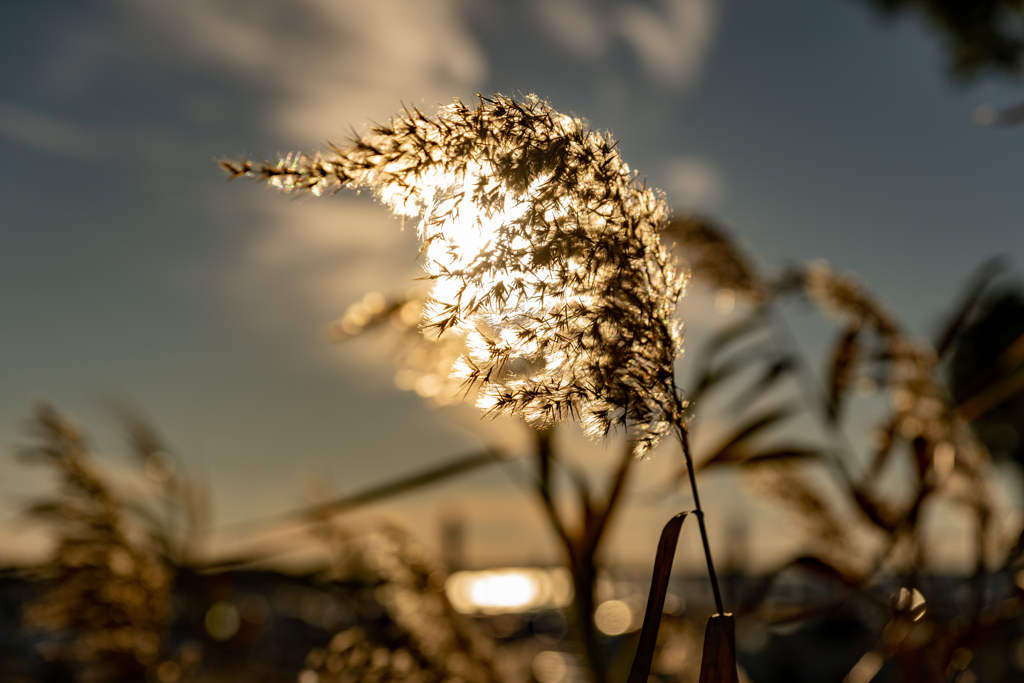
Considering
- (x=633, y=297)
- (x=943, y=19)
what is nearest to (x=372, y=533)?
(x=633, y=297)

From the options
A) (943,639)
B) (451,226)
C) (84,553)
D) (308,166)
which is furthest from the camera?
(84,553)

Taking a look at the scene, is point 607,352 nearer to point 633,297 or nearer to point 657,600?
point 633,297

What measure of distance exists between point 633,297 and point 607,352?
0.24 ft

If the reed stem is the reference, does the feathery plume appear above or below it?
above

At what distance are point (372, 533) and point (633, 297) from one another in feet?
4.04

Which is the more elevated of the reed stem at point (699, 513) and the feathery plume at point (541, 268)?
the feathery plume at point (541, 268)

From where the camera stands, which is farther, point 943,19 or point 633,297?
point 943,19

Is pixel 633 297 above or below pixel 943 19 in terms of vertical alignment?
below

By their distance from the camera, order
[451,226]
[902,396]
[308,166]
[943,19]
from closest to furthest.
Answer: [308,166], [451,226], [902,396], [943,19]

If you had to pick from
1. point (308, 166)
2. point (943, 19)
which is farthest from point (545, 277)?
point (943, 19)

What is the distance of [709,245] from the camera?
78.7 inches

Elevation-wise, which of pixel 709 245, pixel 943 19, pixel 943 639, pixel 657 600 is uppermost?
pixel 943 19

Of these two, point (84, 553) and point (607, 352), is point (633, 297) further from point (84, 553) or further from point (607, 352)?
point (84, 553)

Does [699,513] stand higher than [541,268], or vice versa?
[541,268]
